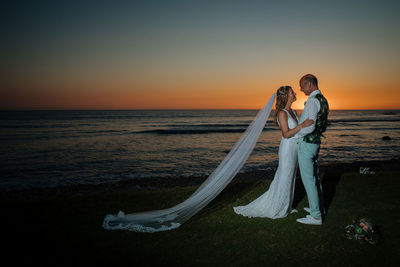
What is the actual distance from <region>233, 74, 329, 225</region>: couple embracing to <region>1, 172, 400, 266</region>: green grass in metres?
0.28

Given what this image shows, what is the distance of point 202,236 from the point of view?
447 cm

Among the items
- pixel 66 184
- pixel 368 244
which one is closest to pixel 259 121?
pixel 368 244

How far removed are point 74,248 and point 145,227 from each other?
1.15 meters

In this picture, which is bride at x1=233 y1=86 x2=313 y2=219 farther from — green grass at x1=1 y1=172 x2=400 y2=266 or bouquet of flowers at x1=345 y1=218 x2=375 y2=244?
bouquet of flowers at x1=345 y1=218 x2=375 y2=244

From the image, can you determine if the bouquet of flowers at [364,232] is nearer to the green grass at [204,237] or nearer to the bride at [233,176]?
the green grass at [204,237]

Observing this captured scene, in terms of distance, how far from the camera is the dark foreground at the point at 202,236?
3.75 meters

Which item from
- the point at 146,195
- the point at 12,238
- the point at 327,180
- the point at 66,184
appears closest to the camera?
the point at 12,238

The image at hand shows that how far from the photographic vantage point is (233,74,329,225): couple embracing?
176 inches

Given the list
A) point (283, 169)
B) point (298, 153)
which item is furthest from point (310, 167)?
point (283, 169)

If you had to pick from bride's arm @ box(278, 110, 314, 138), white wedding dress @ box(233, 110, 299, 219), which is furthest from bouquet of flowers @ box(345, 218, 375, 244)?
bride's arm @ box(278, 110, 314, 138)

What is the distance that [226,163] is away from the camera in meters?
5.24

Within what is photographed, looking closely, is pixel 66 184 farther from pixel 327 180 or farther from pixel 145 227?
pixel 327 180

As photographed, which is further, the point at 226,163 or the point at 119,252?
the point at 226,163

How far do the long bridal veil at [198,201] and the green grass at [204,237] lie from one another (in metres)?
0.20
